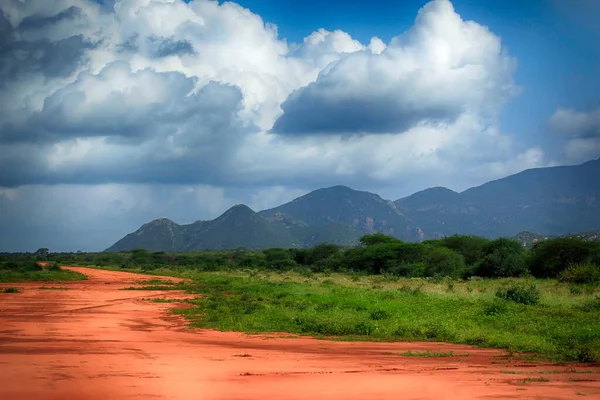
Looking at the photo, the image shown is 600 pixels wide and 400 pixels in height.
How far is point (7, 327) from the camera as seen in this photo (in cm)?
1831

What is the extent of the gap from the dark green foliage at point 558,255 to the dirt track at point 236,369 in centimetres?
3492

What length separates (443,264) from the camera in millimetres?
54594

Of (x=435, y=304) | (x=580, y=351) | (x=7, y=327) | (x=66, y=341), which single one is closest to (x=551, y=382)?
(x=580, y=351)

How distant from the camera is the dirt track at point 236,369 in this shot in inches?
375

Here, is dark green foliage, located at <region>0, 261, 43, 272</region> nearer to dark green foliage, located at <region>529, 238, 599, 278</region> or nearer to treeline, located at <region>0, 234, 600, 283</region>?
treeline, located at <region>0, 234, 600, 283</region>

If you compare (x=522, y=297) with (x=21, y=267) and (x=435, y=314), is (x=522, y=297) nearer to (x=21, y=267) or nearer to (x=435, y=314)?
(x=435, y=314)

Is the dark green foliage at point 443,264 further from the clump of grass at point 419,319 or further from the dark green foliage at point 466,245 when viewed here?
the clump of grass at point 419,319

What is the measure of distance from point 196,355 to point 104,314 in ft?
34.6

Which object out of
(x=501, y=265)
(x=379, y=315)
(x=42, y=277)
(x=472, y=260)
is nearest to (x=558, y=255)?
(x=501, y=265)

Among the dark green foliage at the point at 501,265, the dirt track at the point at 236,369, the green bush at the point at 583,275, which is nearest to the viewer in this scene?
the dirt track at the point at 236,369

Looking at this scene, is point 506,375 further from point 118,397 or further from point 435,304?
point 435,304

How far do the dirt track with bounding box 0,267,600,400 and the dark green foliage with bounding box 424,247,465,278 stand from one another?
3699 cm

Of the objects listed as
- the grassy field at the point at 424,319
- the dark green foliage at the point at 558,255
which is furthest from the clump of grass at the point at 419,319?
the dark green foliage at the point at 558,255

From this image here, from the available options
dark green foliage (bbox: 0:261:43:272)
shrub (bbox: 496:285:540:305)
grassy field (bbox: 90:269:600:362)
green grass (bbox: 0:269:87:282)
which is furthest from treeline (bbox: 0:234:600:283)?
green grass (bbox: 0:269:87:282)
